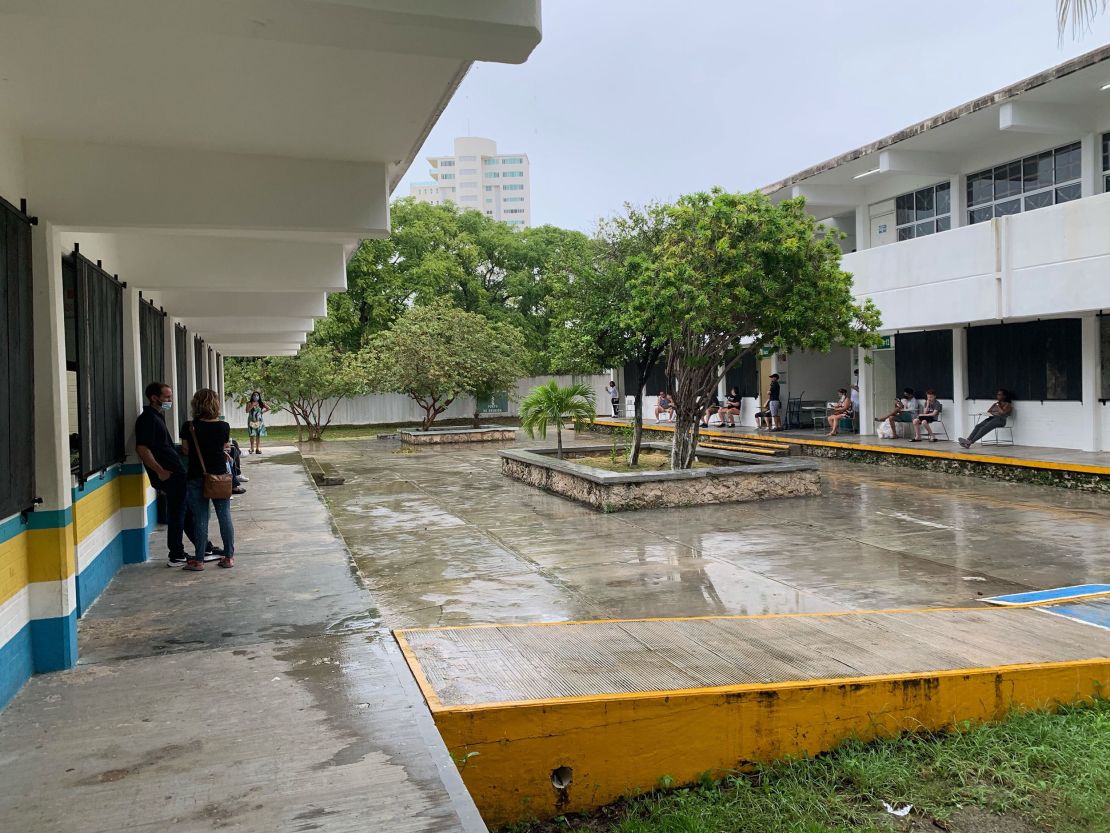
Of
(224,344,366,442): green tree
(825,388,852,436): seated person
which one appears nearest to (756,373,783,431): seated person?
(825,388,852,436): seated person

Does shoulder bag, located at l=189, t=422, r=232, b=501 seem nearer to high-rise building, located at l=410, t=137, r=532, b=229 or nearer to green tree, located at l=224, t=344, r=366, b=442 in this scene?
green tree, located at l=224, t=344, r=366, b=442

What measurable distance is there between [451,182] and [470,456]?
383 feet

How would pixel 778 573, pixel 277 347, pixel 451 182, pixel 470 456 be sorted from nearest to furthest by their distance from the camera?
pixel 778 573 < pixel 277 347 < pixel 470 456 < pixel 451 182

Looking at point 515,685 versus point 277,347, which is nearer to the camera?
point 515,685

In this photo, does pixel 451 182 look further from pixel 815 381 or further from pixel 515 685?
pixel 515 685

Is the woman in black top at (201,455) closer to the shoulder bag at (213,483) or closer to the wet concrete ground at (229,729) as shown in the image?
the shoulder bag at (213,483)

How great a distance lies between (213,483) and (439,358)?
58.0ft

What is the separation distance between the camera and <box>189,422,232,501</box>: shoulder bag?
724 cm

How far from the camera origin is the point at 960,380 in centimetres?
1753

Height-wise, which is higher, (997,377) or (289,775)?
(997,377)

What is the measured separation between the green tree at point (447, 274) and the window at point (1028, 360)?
1828cm

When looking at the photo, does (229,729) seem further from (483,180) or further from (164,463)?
(483,180)

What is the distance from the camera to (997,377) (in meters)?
16.7

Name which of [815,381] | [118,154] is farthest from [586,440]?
[118,154]
